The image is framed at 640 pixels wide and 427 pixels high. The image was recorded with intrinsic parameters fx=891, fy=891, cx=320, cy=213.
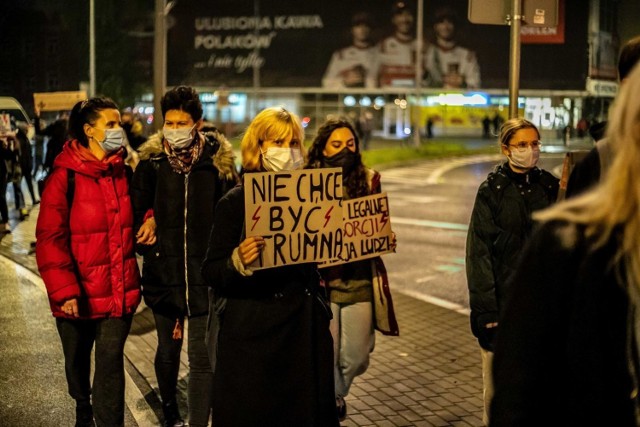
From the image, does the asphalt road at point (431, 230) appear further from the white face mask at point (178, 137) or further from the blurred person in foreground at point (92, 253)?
the blurred person in foreground at point (92, 253)

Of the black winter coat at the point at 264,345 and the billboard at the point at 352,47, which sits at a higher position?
the billboard at the point at 352,47

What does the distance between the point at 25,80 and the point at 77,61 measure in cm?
385

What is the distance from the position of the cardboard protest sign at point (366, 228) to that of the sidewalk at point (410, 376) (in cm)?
112

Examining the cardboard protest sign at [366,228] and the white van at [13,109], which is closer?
the cardboard protest sign at [366,228]

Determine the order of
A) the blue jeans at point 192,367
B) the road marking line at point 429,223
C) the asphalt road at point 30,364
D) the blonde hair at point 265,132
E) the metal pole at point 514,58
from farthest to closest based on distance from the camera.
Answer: the road marking line at point 429,223 < the metal pole at point 514,58 < the asphalt road at point 30,364 < the blue jeans at point 192,367 < the blonde hair at point 265,132

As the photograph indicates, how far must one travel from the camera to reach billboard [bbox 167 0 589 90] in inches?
2031

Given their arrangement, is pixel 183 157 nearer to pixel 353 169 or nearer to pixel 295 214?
pixel 353 169

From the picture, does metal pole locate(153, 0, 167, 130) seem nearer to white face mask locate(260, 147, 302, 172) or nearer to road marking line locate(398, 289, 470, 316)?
road marking line locate(398, 289, 470, 316)

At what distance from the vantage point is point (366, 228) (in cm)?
532

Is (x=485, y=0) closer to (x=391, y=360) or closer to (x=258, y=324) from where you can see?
(x=391, y=360)

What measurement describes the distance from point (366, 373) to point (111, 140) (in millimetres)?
2882

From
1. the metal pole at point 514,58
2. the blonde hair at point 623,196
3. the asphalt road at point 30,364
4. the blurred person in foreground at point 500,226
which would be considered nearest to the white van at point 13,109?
the asphalt road at point 30,364

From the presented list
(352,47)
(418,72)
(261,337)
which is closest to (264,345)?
(261,337)

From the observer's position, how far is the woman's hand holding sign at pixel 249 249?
372 cm
